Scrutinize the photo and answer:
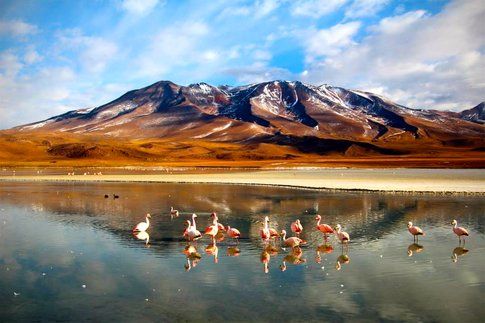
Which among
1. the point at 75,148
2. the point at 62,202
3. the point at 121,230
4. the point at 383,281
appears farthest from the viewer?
the point at 75,148

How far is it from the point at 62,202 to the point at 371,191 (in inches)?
1020

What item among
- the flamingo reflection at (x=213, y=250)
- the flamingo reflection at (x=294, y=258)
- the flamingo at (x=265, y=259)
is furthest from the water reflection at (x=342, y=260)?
the flamingo reflection at (x=213, y=250)

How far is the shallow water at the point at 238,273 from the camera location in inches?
440

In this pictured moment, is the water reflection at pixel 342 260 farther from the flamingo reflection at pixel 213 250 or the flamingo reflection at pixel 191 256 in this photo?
the flamingo reflection at pixel 191 256

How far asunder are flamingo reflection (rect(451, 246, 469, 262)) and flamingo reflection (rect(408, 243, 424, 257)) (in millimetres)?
1184

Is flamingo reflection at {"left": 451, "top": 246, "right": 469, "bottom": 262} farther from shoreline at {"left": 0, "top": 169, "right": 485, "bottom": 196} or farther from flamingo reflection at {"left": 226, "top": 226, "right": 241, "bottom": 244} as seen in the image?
shoreline at {"left": 0, "top": 169, "right": 485, "bottom": 196}

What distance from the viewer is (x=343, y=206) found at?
104 ft

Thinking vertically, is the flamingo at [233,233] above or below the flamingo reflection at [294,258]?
above

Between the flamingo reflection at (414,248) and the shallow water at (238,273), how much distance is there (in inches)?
1.5

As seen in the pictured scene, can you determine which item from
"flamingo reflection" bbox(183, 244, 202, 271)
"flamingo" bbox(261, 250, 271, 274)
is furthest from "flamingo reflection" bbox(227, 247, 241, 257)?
"flamingo reflection" bbox(183, 244, 202, 271)

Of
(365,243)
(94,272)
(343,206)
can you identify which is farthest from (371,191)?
(94,272)

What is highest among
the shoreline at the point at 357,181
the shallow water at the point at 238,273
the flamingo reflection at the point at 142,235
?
the shoreline at the point at 357,181

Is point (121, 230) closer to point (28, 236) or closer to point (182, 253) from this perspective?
point (28, 236)

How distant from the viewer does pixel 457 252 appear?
17375 millimetres
